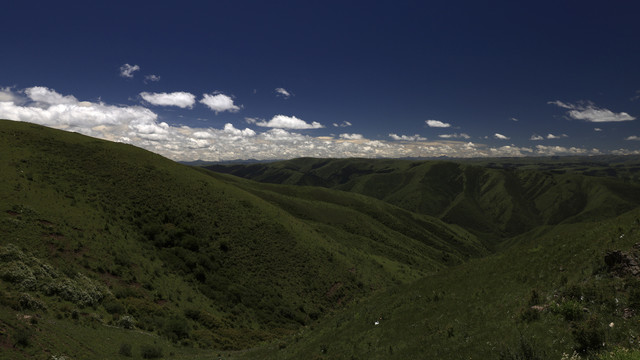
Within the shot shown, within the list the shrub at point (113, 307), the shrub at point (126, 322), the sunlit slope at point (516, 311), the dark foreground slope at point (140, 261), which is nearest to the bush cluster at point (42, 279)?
the dark foreground slope at point (140, 261)

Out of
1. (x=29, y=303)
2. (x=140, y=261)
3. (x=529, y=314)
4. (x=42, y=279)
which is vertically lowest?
(x=140, y=261)

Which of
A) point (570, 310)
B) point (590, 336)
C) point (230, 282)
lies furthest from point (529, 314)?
point (230, 282)

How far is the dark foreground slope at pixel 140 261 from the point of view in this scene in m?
23.1

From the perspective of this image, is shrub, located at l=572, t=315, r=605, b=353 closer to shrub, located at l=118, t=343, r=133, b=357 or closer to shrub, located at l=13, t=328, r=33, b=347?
shrub, located at l=13, t=328, r=33, b=347

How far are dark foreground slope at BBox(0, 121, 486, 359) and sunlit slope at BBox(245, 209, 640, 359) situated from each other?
15.1m

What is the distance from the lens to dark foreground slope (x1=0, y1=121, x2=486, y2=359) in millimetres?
23125

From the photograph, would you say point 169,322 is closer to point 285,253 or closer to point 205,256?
point 205,256

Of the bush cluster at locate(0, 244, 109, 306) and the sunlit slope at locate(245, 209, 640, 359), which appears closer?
the sunlit slope at locate(245, 209, 640, 359)

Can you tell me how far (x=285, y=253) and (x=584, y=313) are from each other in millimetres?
50989

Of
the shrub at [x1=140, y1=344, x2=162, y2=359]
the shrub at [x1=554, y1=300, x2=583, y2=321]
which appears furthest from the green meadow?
the shrub at [x1=140, y1=344, x2=162, y2=359]

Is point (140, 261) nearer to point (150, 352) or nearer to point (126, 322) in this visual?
point (126, 322)

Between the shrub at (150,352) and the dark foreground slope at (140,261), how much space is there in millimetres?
223

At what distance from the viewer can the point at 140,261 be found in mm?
39844

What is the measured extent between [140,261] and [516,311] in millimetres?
44854
